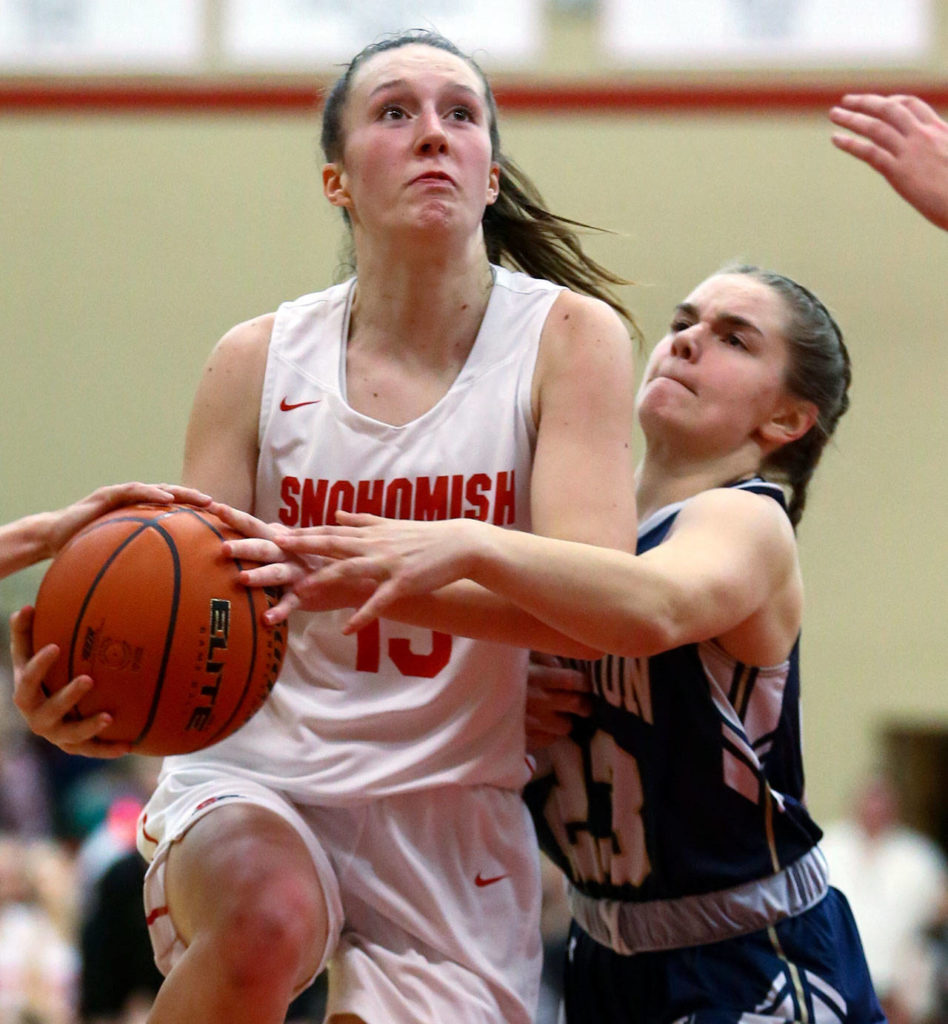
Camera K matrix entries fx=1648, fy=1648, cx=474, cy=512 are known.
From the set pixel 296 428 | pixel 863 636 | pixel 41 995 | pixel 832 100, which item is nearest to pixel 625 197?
pixel 832 100

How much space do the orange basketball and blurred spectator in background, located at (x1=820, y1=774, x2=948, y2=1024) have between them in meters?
5.77

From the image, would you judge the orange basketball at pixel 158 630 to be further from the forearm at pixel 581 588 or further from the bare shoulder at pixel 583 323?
the bare shoulder at pixel 583 323

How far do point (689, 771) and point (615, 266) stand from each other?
658 cm

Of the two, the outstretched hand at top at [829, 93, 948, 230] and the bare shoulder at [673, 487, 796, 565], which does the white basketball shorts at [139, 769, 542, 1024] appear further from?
the outstretched hand at top at [829, 93, 948, 230]

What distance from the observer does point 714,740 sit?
3.11m

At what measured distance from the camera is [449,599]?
2742mm

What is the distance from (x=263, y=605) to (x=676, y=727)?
35.3 inches

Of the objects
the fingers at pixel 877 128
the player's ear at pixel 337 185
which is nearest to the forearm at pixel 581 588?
the player's ear at pixel 337 185

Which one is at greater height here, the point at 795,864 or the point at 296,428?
the point at 296,428

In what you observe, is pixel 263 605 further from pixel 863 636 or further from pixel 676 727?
pixel 863 636

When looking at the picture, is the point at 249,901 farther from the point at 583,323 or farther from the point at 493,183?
the point at 493,183

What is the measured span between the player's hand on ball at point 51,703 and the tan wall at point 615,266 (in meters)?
6.56

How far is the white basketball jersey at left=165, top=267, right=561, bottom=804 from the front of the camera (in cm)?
307

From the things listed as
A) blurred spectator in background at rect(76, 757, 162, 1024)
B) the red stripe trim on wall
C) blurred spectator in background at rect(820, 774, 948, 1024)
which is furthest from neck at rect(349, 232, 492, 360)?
the red stripe trim on wall
